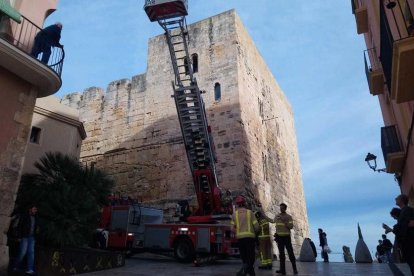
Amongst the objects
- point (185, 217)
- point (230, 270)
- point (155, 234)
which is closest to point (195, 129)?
point (185, 217)

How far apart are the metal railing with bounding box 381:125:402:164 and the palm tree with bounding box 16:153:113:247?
7.57 m

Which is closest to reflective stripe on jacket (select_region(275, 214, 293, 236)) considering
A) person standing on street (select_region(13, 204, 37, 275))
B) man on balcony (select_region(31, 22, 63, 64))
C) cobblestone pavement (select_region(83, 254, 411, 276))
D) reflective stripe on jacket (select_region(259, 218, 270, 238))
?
cobblestone pavement (select_region(83, 254, 411, 276))

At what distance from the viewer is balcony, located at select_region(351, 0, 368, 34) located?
1142 cm

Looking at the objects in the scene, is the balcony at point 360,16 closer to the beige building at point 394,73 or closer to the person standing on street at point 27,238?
the beige building at point 394,73

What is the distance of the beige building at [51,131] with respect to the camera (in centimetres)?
1125

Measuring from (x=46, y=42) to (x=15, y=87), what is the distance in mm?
1220

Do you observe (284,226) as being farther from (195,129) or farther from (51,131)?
(51,131)

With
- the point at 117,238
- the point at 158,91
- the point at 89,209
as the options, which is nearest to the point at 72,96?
the point at 158,91

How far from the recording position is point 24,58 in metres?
6.88

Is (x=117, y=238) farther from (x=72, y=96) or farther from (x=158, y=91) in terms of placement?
(x=72, y=96)

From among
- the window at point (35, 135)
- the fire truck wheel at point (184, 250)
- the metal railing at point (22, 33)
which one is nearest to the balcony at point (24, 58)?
the metal railing at point (22, 33)

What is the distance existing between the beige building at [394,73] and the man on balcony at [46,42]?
6545mm

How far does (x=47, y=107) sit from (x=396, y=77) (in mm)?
10348

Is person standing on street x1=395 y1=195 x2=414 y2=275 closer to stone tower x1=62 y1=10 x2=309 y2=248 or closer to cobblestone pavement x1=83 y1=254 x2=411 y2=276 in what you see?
cobblestone pavement x1=83 y1=254 x2=411 y2=276
